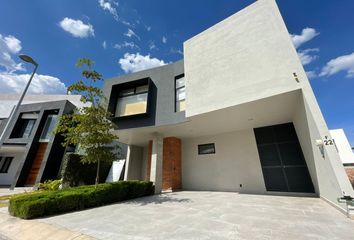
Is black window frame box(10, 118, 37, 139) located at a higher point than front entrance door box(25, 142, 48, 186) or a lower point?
higher

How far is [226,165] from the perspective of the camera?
31.8ft

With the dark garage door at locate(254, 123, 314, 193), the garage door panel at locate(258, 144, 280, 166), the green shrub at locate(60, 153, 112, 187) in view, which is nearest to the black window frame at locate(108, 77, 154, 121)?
the green shrub at locate(60, 153, 112, 187)

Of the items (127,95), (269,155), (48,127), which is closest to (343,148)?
(269,155)

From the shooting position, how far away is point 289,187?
24.8 feet

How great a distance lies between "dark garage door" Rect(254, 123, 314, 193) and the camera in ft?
24.3

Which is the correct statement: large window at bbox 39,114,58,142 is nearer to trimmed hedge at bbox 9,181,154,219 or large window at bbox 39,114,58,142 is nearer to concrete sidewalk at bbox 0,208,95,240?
trimmed hedge at bbox 9,181,154,219

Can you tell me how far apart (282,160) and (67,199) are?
957cm

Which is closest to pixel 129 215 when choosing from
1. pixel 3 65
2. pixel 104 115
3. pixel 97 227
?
pixel 97 227

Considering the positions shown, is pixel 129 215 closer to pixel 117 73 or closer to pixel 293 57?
pixel 293 57

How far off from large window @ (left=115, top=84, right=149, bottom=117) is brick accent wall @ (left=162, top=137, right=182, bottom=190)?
317cm

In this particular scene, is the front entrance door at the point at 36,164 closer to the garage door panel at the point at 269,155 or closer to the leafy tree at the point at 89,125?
the leafy tree at the point at 89,125

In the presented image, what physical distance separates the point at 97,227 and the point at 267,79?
710cm

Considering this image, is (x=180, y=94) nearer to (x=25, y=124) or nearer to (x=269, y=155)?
(x=269, y=155)

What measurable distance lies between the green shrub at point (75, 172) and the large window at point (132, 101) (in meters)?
3.95
